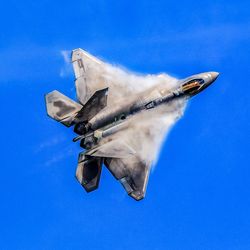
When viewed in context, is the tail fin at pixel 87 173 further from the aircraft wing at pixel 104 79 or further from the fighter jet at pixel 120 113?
the aircraft wing at pixel 104 79

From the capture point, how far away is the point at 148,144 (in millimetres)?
46250

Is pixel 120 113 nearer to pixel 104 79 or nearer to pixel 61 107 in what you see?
pixel 104 79

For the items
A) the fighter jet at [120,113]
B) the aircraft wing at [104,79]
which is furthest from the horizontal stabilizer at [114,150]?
the aircraft wing at [104,79]

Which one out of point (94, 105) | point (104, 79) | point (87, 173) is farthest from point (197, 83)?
point (87, 173)

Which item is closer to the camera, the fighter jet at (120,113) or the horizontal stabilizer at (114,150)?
the horizontal stabilizer at (114,150)

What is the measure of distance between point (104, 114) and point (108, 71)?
3863 millimetres

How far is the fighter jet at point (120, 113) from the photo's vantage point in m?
44.8

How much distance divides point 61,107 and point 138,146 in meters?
5.76


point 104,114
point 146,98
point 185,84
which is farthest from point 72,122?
point 185,84

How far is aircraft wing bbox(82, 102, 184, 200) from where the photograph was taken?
44.7m

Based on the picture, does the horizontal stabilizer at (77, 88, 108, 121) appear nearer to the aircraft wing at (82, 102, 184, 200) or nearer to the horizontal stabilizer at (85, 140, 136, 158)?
the aircraft wing at (82, 102, 184, 200)

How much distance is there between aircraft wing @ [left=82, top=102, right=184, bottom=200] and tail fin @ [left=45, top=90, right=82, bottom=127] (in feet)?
9.24

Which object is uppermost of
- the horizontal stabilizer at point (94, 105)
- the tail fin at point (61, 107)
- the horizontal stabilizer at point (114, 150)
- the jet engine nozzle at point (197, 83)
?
the tail fin at point (61, 107)

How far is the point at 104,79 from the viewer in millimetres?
47438
